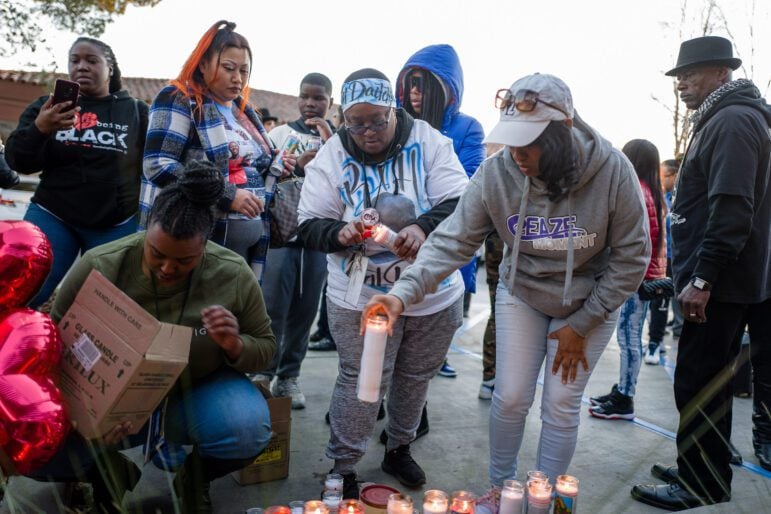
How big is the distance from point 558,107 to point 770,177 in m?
1.52

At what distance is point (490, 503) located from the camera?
7.52 feet

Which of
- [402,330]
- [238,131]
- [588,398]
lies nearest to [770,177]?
[402,330]

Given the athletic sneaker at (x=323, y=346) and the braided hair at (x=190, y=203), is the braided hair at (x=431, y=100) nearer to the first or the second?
the braided hair at (x=190, y=203)

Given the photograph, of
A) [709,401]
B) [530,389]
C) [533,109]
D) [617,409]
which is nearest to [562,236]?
[533,109]

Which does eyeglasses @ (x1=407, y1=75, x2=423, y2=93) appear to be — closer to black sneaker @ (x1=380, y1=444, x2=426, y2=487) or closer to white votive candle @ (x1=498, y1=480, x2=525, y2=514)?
black sneaker @ (x1=380, y1=444, x2=426, y2=487)

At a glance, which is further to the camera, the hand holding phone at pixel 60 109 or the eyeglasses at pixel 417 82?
the eyeglasses at pixel 417 82

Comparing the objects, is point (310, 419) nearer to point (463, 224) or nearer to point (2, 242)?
point (463, 224)

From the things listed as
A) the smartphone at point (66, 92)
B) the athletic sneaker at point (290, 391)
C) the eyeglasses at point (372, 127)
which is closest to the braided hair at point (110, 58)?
the smartphone at point (66, 92)

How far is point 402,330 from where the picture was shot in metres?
2.86

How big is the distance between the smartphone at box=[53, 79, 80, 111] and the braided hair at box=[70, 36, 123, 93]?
0.43 m

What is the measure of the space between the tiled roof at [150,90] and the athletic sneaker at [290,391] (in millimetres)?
13250

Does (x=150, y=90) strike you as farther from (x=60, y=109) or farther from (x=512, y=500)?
(x=512, y=500)

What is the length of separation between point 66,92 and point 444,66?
1999mm

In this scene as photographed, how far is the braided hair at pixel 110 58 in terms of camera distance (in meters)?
3.35
